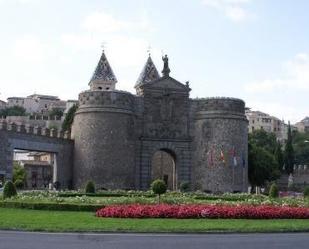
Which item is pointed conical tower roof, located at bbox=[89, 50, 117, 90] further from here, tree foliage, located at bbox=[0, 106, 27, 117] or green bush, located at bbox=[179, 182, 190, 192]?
tree foliage, located at bbox=[0, 106, 27, 117]

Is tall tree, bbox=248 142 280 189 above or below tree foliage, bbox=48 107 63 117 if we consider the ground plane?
below

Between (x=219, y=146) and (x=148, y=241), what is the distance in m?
48.8

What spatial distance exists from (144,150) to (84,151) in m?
6.43

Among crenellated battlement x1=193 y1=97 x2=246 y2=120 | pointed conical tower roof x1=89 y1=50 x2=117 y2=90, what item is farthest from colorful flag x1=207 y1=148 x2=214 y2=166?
pointed conical tower roof x1=89 y1=50 x2=117 y2=90

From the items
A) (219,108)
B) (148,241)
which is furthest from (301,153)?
(148,241)

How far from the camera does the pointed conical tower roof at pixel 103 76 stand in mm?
86250

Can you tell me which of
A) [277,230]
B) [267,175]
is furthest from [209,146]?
[277,230]

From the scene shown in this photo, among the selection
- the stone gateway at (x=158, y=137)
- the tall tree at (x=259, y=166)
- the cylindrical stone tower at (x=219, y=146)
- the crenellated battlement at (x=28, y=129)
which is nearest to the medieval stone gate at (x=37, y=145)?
the crenellated battlement at (x=28, y=129)

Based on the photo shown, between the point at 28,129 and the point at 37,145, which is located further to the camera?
the point at 37,145

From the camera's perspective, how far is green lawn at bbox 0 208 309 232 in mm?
20344

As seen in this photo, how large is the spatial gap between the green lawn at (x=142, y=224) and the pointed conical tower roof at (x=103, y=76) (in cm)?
6171

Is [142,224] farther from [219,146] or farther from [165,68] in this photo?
[165,68]

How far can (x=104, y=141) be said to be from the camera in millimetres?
63125

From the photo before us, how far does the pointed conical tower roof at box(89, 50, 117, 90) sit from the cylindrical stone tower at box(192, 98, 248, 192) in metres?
21.3
